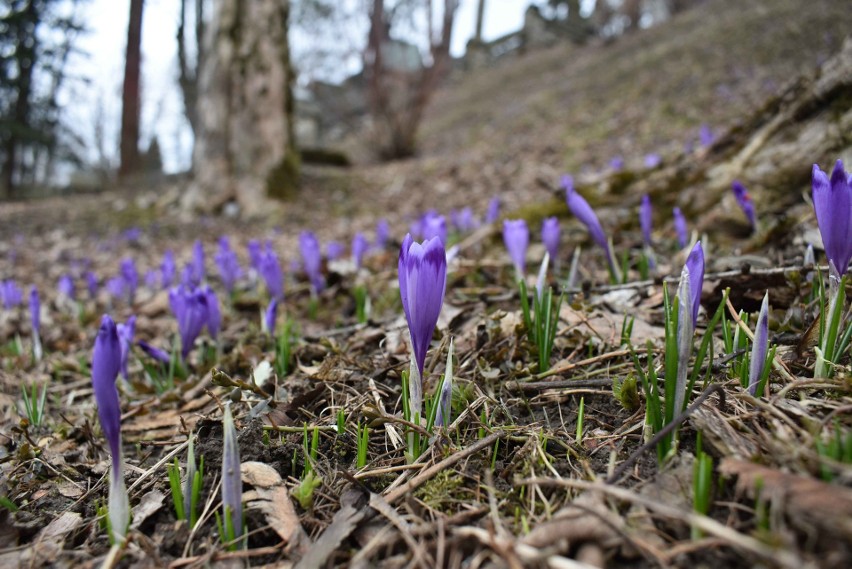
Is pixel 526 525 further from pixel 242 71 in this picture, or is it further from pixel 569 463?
pixel 242 71

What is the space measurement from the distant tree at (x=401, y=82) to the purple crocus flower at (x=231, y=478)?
35.5 ft

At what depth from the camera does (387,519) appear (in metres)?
1.03

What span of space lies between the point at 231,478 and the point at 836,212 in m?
1.27

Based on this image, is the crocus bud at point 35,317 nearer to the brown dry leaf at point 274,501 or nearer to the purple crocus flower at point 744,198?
the brown dry leaf at point 274,501

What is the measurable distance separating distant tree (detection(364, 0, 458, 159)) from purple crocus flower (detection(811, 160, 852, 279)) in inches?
416

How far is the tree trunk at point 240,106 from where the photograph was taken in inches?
289

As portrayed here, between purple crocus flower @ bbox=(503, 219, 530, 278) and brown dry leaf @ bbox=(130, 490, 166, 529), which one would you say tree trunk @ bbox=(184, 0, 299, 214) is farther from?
brown dry leaf @ bbox=(130, 490, 166, 529)

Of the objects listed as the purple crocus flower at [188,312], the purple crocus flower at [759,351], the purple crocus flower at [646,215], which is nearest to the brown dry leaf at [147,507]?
the purple crocus flower at [188,312]

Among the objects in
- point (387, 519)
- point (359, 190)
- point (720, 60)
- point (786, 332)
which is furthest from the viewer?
point (720, 60)

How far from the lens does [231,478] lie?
0.98m

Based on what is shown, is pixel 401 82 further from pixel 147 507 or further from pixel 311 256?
pixel 147 507

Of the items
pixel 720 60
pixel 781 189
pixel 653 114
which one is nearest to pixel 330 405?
pixel 781 189

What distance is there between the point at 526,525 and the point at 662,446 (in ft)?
0.95

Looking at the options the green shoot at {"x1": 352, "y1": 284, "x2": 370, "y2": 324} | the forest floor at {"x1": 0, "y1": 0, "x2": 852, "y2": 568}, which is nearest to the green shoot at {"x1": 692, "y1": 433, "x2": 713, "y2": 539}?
the forest floor at {"x1": 0, "y1": 0, "x2": 852, "y2": 568}
